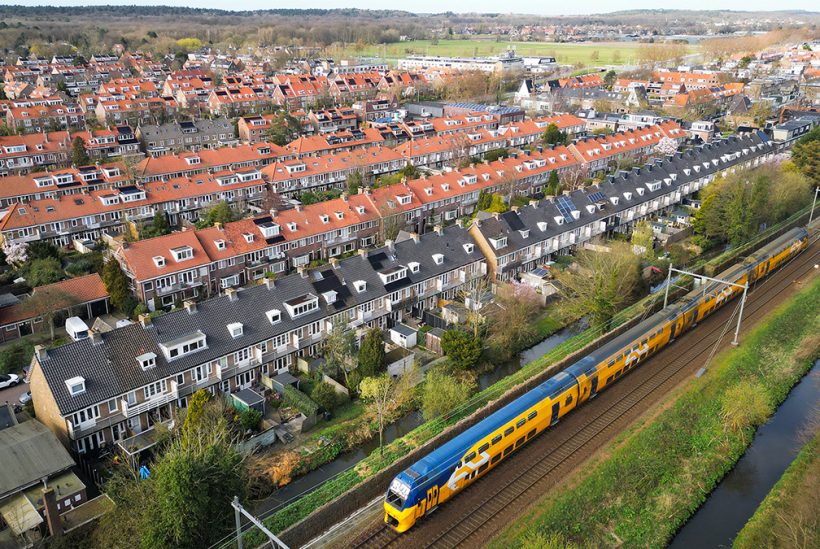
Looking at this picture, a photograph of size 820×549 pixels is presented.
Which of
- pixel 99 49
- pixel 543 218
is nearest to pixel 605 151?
pixel 543 218

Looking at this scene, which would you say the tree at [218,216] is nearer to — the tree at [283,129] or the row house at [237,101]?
the tree at [283,129]

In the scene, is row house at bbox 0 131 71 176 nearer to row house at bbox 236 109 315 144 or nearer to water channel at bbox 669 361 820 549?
row house at bbox 236 109 315 144

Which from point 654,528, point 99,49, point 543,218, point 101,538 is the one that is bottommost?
point 654,528

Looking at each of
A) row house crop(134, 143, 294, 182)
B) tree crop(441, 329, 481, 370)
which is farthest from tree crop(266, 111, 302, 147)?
tree crop(441, 329, 481, 370)

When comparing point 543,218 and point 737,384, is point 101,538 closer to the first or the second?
point 737,384

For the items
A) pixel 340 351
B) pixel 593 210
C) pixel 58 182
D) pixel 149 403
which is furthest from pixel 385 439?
pixel 58 182
